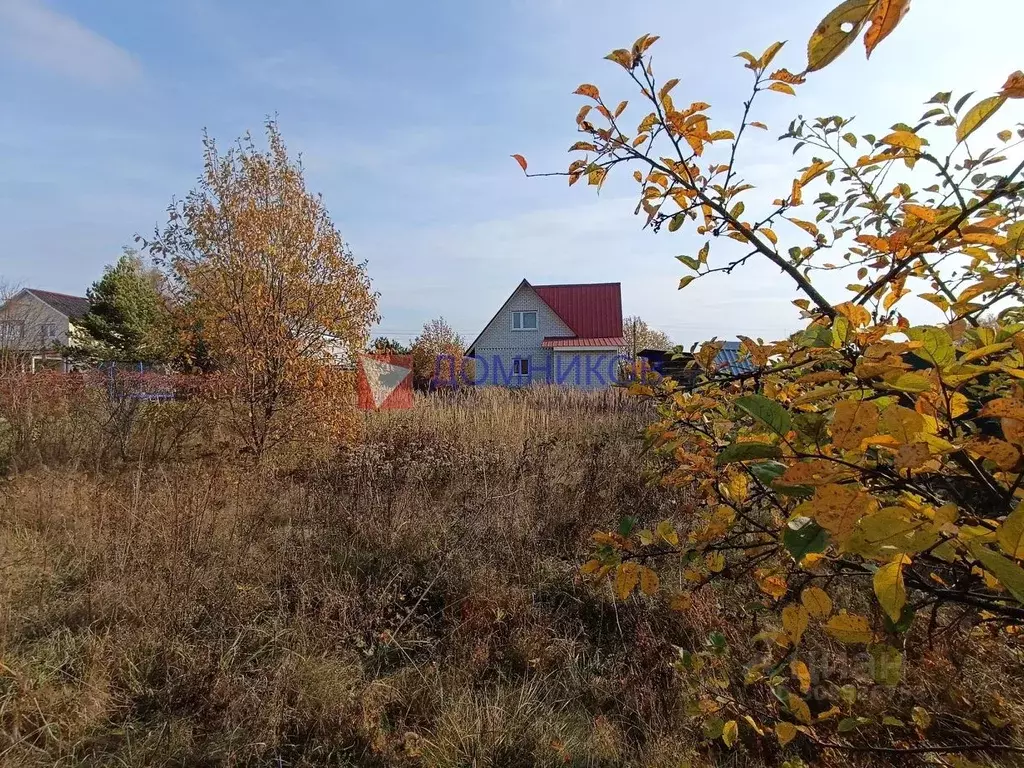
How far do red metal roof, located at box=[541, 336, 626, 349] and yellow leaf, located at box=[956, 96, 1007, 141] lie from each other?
21.2 meters

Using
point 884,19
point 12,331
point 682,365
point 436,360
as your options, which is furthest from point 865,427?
point 436,360

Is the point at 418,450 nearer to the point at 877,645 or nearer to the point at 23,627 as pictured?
the point at 23,627

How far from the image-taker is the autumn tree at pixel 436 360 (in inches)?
742

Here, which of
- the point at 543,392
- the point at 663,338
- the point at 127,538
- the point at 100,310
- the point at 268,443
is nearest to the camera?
the point at 127,538

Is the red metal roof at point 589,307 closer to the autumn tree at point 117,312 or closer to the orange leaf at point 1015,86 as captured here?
the autumn tree at point 117,312

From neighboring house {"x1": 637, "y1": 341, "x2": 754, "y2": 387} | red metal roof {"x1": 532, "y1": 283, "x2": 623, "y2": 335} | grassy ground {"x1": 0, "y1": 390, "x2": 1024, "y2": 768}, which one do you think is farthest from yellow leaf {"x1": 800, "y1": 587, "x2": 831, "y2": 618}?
red metal roof {"x1": 532, "y1": 283, "x2": 623, "y2": 335}

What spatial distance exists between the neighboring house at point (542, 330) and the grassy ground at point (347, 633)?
1900 cm

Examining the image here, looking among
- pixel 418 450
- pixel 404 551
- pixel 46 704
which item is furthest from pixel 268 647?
pixel 418 450

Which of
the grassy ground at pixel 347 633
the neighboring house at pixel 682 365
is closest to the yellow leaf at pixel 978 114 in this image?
the neighboring house at pixel 682 365

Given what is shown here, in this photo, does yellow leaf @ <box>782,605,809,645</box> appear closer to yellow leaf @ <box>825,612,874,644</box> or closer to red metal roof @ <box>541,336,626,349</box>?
yellow leaf @ <box>825,612,874,644</box>

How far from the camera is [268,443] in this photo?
5172 mm

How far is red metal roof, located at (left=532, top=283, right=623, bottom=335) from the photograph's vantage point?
75.3 feet

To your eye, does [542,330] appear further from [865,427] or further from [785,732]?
[865,427]

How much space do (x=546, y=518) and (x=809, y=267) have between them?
280 centimetres
